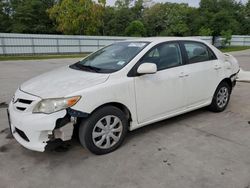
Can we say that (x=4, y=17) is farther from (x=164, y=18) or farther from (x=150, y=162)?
(x=150, y=162)

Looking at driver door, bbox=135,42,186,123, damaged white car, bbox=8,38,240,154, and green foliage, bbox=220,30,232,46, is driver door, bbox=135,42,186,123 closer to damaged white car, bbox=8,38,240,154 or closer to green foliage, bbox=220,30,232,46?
damaged white car, bbox=8,38,240,154

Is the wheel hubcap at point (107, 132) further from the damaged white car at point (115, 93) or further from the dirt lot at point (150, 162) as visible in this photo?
Result: the dirt lot at point (150, 162)

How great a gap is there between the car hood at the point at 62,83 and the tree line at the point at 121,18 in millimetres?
26866

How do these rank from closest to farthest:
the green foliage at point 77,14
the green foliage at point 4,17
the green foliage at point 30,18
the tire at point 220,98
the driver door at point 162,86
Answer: the driver door at point 162,86
the tire at point 220,98
the green foliage at point 77,14
the green foliage at point 30,18
the green foliage at point 4,17

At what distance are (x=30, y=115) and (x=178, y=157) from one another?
6.33ft

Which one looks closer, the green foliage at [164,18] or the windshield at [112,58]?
the windshield at [112,58]

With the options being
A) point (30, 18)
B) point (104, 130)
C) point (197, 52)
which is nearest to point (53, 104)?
point (104, 130)

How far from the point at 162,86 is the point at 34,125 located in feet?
6.24

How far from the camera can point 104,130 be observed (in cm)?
312

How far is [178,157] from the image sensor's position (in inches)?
121

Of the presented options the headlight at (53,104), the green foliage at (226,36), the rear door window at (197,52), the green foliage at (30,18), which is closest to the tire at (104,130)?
the headlight at (53,104)

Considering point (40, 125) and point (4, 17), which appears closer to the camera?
point (40, 125)

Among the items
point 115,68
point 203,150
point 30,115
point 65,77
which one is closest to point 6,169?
point 30,115

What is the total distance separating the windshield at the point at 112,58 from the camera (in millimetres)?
3447
